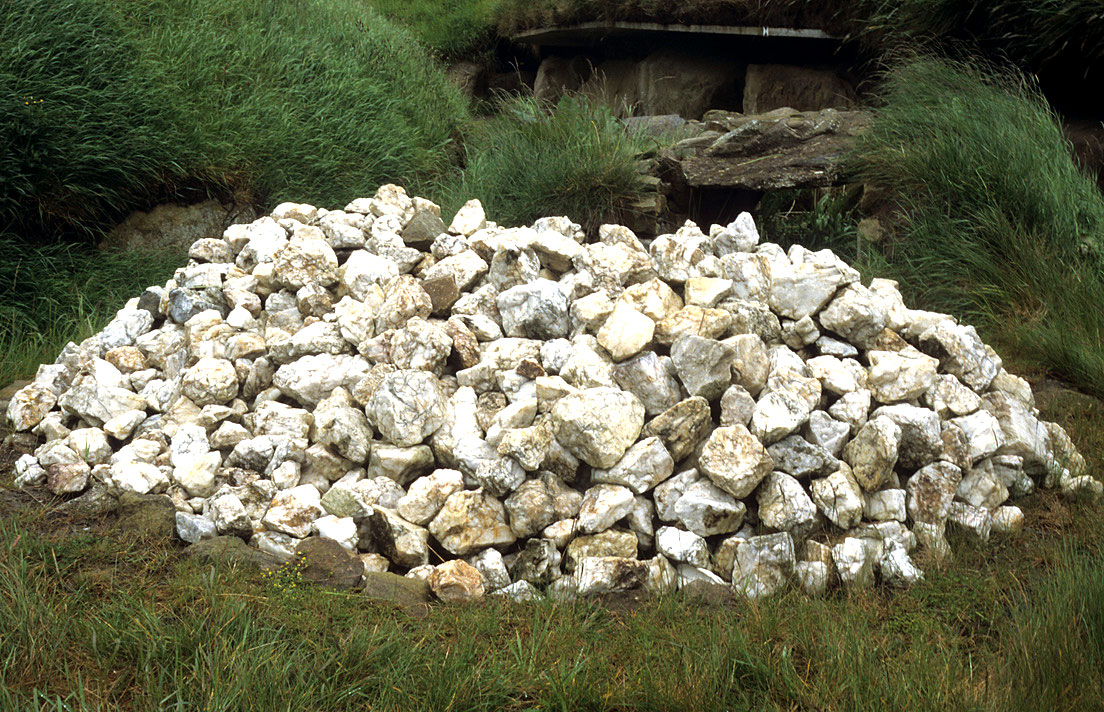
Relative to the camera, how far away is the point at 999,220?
4152 millimetres

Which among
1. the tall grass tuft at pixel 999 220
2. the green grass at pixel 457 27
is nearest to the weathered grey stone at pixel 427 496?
the tall grass tuft at pixel 999 220

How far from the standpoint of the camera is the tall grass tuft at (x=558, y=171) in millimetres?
4730

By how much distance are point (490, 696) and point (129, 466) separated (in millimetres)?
1472

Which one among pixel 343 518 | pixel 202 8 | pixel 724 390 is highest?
pixel 202 8

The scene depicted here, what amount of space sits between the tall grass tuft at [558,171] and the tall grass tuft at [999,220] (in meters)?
1.25

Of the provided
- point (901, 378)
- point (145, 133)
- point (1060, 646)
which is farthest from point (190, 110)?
point (1060, 646)

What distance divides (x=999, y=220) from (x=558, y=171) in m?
2.11

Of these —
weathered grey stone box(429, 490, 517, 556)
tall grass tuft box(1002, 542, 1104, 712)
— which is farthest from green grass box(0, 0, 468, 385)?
tall grass tuft box(1002, 542, 1104, 712)

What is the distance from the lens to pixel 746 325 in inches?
121

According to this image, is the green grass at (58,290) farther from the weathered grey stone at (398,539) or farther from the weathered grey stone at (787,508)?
the weathered grey stone at (787,508)

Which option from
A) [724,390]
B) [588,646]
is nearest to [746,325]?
[724,390]

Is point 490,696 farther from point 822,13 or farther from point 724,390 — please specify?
point 822,13

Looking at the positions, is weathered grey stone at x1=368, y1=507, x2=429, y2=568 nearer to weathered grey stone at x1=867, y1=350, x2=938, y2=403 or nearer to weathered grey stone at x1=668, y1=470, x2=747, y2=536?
weathered grey stone at x1=668, y1=470, x2=747, y2=536

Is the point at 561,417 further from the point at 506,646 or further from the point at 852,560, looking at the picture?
the point at 852,560
